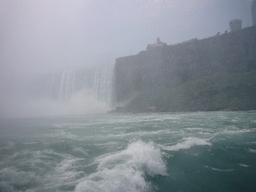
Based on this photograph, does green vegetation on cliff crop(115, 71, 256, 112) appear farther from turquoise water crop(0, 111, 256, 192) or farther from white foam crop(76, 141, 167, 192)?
white foam crop(76, 141, 167, 192)

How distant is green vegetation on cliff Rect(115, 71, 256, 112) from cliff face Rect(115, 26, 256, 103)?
3.30m

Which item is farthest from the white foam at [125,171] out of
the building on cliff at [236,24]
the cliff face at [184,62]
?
the building on cliff at [236,24]

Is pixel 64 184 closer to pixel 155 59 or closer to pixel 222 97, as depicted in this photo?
pixel 222 97

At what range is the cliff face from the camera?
47138 millimetres

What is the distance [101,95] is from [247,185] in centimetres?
5841

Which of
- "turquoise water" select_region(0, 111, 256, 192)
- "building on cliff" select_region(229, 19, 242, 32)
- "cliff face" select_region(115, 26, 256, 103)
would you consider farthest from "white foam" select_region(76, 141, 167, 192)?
"building on cliff" select_region(229, 19, 242, 32)

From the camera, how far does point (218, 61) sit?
165ft

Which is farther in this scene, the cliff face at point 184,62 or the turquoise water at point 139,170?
the cliff face at point 184,62

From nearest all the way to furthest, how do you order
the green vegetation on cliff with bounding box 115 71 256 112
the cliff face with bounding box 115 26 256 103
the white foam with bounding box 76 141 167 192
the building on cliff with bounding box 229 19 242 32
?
the white foam with bounding box 76 141 167 192
the green vegetation on cliff with bounding box 115 71 256 112
the cliff face with bounding box 115 26 256 103
the building on cliff with bounding box 229 19 242 32

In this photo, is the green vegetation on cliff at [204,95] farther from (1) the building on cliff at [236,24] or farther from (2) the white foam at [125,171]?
(2) the white foam at [125,171]

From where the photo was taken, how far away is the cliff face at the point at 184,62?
4714 cm

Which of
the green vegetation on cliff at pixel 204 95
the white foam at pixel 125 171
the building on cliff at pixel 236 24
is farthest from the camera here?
the building on cliff at pixel 236 24

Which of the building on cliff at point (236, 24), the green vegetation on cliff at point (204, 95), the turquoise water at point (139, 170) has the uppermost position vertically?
the building on cliff at point (236, 24)

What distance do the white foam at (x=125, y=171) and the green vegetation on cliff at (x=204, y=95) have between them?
39.3 meters
